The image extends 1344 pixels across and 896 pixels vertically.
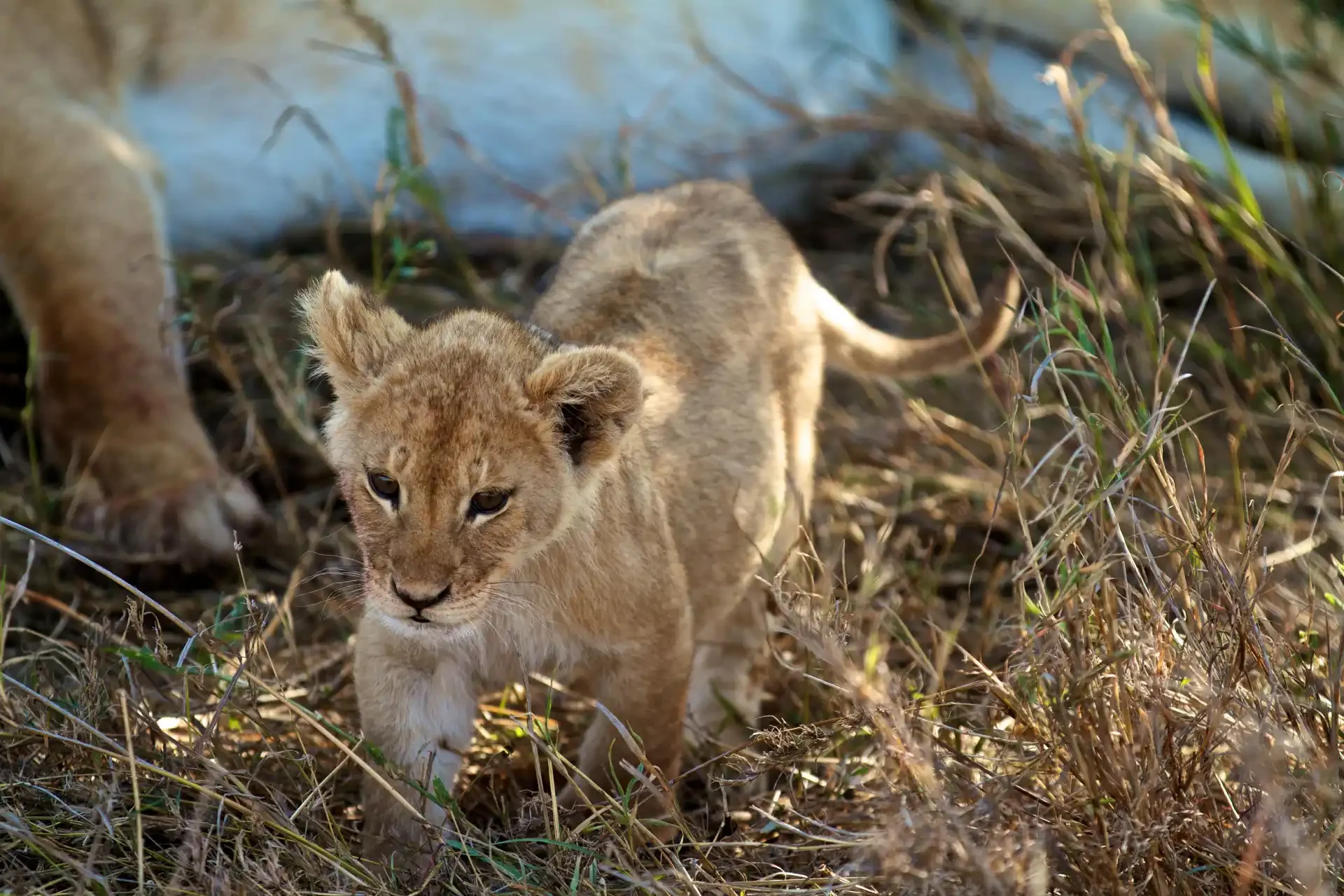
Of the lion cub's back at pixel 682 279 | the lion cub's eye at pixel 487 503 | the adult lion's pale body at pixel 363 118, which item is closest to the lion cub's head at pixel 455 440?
the lion cub's eye at pixel 487 503

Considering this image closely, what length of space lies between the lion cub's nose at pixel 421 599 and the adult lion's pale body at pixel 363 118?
121 cm

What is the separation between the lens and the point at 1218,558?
185 cm

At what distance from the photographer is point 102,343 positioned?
3021mm

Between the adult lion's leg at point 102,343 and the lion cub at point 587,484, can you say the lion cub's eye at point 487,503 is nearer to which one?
the lion cub at point 587,484

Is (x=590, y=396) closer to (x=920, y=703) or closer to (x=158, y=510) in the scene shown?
(x=920, y=703)

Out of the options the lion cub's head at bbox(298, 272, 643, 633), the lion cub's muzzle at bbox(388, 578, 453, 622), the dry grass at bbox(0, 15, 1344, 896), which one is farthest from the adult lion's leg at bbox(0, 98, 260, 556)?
the lion cub's muzzle at bbox(388, 578, 453, 622)

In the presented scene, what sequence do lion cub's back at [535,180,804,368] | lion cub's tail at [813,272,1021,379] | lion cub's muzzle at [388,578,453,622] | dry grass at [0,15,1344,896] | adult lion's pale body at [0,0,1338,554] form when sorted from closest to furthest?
dry grass at [0,15,1344,896]
lion cub's muzzle at [388,578,453,622]
lion cub's back at [535,180,804,368]
lion cub's tail at [813,272,1021,379]
adult lion's pale body at [0,0,1338,554]

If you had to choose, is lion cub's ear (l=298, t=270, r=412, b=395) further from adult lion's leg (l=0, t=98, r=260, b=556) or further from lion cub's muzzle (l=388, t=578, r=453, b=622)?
adult lion's leg (l=0, t=98, r=260, b=556)

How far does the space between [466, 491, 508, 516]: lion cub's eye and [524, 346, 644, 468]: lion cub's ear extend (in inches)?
5.4

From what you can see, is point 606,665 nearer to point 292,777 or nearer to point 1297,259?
point 292,777

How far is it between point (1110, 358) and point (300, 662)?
143 centimetres

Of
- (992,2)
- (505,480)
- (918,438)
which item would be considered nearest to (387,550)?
(505,480)

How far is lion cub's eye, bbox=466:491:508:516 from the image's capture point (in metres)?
1.89

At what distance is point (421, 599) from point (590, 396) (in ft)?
1.15
